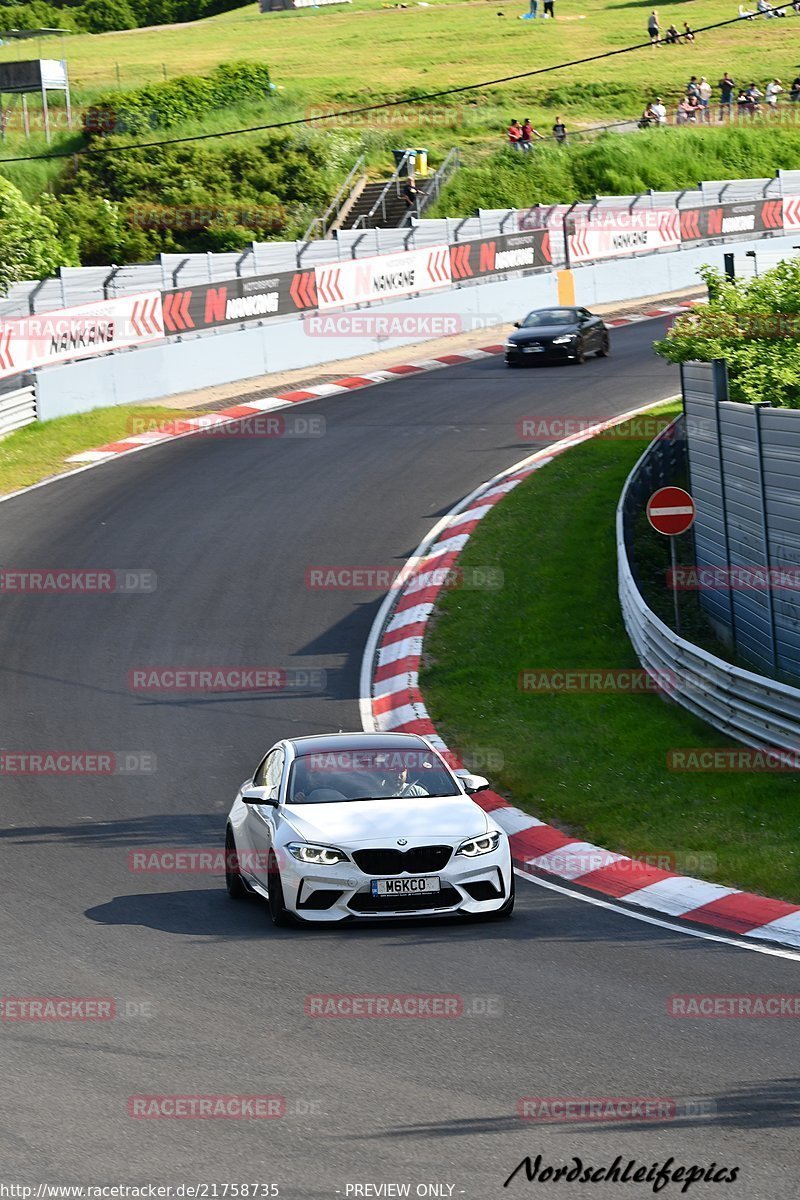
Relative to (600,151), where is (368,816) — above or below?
below

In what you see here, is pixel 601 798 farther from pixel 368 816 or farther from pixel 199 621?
pixel 199 621

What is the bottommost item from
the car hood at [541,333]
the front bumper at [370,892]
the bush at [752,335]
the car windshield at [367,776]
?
the front bumper at [370,892]

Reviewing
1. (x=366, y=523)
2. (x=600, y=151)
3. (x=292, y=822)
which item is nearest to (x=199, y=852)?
(x=292, y=822)

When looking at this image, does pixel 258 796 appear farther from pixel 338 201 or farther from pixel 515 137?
pixel 515 137

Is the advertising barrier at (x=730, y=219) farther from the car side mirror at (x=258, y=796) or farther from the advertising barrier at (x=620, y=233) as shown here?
the car side mirror at (x=258, y=796)

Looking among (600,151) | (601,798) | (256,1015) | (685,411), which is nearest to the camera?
(256,1015)

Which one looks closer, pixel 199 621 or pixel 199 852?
pixel 199 852

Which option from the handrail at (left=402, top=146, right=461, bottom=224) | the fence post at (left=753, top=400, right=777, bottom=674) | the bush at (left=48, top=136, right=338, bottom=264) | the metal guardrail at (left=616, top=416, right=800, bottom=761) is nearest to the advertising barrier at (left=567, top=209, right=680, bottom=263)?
the handrail at (left=402, top=146, right=461, bottom=224)

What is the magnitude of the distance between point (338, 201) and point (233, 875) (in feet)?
156

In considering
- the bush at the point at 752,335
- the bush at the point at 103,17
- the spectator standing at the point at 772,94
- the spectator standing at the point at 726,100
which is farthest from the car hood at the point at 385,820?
the bush at the point at 103,17

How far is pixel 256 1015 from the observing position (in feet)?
31.3

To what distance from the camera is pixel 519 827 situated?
577 inches

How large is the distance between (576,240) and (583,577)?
2546cm

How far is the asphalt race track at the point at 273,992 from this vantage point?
24.6 ft
